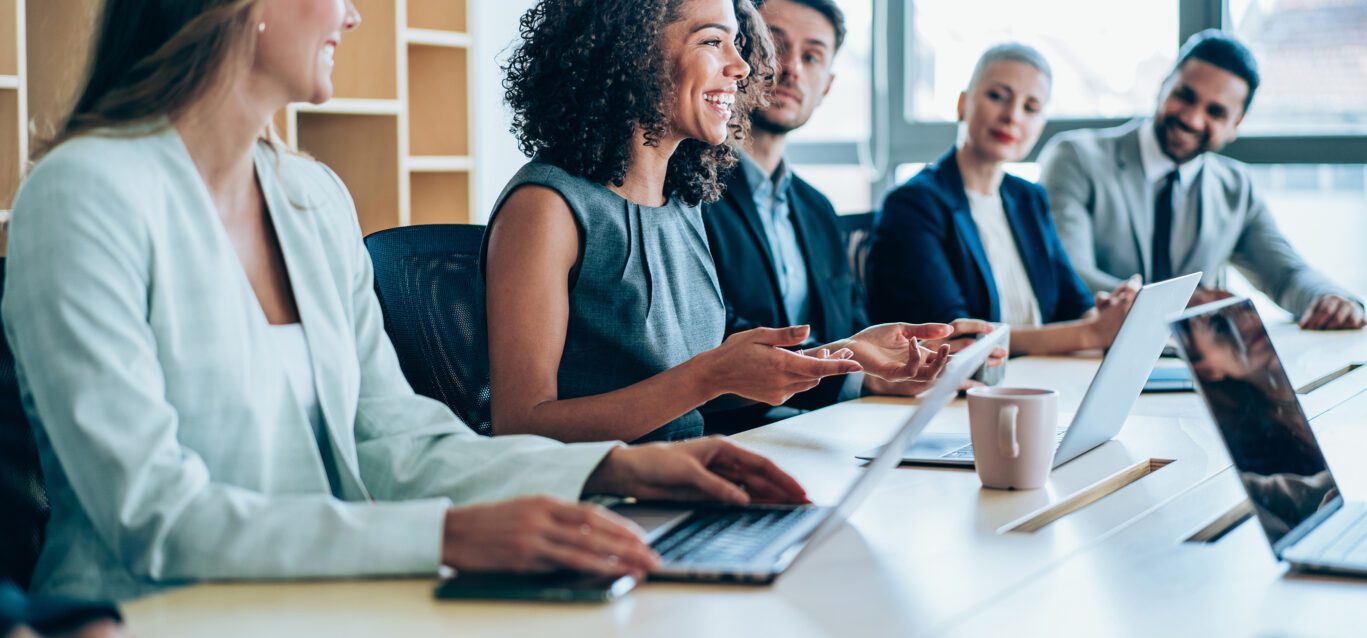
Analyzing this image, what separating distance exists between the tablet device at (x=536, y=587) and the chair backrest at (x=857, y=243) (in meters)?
2.01

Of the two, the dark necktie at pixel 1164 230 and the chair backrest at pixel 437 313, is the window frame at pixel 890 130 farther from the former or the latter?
the chair backrest at pixel 437 313

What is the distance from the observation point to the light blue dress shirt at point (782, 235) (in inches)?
97.5

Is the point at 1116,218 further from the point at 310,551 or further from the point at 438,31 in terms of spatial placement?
the point at 310,551

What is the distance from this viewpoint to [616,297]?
1.76 m

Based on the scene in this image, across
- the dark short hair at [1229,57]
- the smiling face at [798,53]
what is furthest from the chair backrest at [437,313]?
the dark short hair at [1229,57]

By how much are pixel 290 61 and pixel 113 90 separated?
0.51ft

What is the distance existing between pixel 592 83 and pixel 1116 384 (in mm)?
842

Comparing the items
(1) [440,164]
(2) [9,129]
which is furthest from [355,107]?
(2) [9,129]

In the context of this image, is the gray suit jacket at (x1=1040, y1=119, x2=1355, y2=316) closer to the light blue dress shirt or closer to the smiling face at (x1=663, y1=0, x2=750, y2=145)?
the light blue dress shirt

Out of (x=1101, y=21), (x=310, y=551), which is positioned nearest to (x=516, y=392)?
(x=310, y=551)

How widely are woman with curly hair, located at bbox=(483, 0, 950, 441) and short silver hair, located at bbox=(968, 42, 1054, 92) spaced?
45.5 inches

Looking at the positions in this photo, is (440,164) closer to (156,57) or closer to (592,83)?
(592,83)

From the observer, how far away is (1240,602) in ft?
3.09

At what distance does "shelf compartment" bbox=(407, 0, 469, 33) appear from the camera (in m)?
3.91
